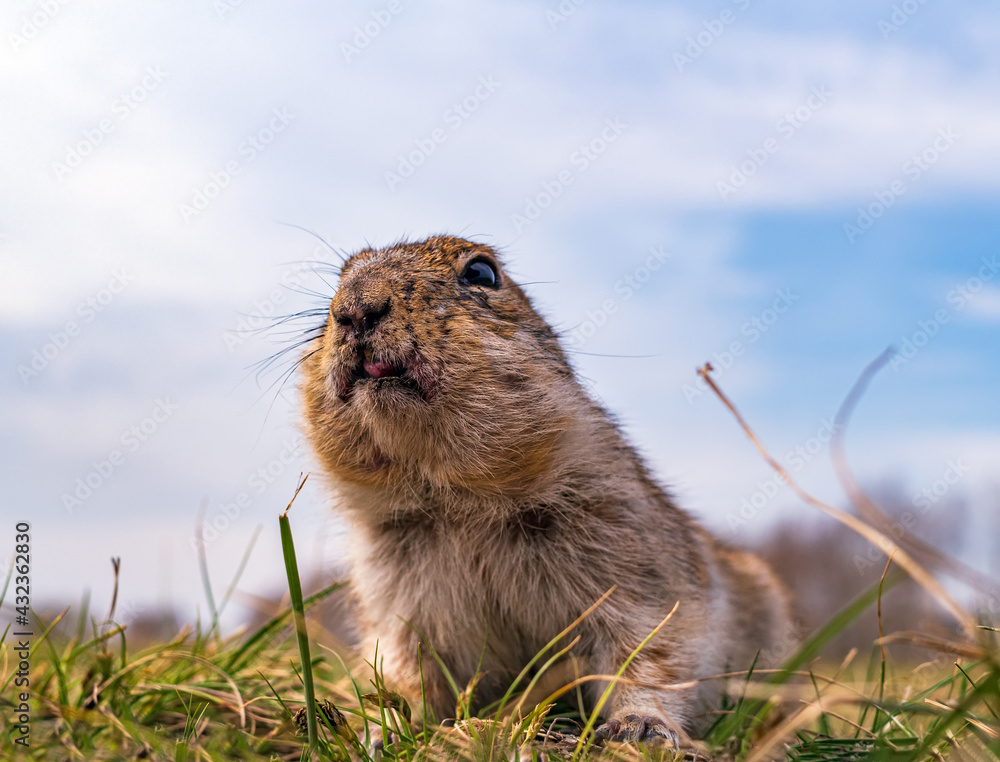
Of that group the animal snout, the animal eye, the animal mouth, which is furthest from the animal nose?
the animal eye

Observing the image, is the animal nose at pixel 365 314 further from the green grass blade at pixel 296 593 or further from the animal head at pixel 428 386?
the green grass blade at pixel 296 593

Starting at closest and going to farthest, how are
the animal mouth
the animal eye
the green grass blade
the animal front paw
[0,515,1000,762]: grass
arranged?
the green grass blade
[0,515,1000,762]: grass
the animal front paw
the animal mouth
the animal eye

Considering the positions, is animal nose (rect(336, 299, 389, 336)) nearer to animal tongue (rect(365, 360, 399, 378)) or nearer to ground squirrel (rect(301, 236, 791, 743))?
ground squirrel (rect(301, 236, 791, 743))

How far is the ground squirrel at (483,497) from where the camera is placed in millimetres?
3840

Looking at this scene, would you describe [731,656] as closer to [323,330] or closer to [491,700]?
[491,700]

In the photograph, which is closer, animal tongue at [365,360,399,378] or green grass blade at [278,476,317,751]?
green grass blade at [278,476,317,751]

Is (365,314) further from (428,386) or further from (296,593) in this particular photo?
(296,593)

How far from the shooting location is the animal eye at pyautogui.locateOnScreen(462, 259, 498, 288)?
456 centimetres

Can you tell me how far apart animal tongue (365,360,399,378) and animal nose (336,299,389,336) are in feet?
0.48

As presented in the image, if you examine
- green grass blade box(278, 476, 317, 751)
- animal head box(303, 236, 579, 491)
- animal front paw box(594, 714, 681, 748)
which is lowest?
animal front paw box(594, 714, 681, 748)

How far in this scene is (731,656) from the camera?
17.3ft

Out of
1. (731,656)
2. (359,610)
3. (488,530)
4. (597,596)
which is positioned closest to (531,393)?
(488,530)

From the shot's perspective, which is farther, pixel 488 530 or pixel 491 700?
pixel 491 700

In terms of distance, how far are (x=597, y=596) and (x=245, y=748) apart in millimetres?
1820
